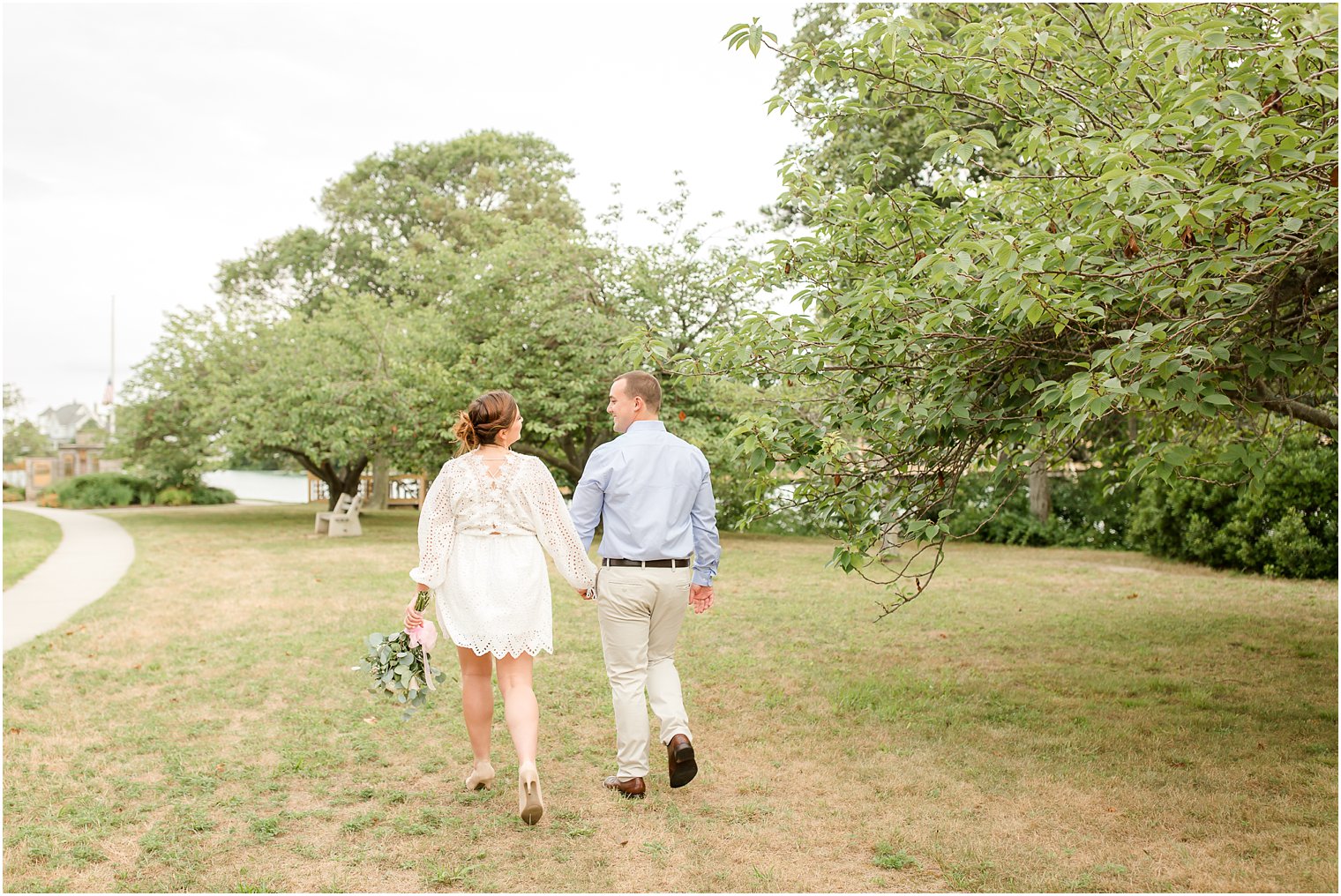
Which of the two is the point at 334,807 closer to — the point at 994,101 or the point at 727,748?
the point at 727,748

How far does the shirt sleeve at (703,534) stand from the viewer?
4.86 meters

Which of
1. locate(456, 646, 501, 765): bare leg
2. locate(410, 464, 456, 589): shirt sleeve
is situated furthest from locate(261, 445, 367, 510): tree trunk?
locate(410, 464, 456, 589): shirt sleeve

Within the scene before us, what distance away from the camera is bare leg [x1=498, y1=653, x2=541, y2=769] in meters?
4.41

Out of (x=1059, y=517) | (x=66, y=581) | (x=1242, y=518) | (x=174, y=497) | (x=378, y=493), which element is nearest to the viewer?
(x=66, y=581)

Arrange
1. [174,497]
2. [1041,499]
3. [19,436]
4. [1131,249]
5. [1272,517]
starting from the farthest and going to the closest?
[19,436] < [174,497] < [1041,499] < [1272,517] < [1131,249]

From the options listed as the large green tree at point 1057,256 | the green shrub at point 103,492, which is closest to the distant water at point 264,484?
the green shrub at point 103,492

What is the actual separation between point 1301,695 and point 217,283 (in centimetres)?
3585

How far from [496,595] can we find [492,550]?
0.67ft

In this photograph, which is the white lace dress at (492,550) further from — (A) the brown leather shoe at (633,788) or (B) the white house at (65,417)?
(B) the white house at (65,417)

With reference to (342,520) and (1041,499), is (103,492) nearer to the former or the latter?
(342,520)

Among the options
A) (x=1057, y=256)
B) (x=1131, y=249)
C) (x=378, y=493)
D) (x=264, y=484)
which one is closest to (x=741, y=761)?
(x=1057, y=256)

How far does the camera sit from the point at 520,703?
179 inches

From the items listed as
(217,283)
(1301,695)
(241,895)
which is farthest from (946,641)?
(217,283)

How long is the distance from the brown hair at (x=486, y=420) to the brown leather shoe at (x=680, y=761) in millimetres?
1651
